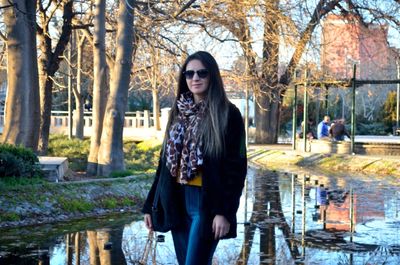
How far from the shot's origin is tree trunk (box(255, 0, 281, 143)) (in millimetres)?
21036

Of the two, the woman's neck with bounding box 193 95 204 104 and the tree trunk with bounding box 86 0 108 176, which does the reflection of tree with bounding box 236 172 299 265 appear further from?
the tree trunk with bounding box 86 0 108 176

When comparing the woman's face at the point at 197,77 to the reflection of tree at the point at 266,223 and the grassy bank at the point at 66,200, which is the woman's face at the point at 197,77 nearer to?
the reflection of tree at the point at 266,223

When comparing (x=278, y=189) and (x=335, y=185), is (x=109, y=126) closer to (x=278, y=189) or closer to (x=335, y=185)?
(x=278, y=189)

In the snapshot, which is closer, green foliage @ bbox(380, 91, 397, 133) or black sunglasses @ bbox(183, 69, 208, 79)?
black sunglasses @ bbox(183, 69, 208, 79)

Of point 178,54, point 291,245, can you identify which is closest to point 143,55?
point 178,54

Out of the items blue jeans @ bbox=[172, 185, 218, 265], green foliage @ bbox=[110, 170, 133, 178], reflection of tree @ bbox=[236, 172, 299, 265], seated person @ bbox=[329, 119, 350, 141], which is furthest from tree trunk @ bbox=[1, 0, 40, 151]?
seated person @ bbox=[329, 119, 350, 141]

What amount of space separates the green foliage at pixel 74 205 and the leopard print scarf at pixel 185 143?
792 cm

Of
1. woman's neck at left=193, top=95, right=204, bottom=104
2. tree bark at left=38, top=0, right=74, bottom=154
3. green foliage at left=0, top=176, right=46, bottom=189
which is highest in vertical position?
tree bark at left=38, top=0, right=74, bottom=154

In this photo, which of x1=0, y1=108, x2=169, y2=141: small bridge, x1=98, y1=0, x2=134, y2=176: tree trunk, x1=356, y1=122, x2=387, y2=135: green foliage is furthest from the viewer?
x1=356, y1=122, x2=387, y2=135: green foliage

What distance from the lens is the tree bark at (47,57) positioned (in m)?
22.2

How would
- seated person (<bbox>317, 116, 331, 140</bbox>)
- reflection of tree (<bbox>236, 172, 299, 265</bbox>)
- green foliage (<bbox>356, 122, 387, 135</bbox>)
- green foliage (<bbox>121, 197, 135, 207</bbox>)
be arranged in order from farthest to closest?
1. green foliage (<bbox>356, 122, 387, 135</bbox>)
2. seated person (<bbox>317, 116, 331, 140</bbox>)
3. green foliage (<bbox>121, 197, 135, 207</bbox>)
4. reflection of tree (<bbox>236, 172, 299, 265</bbox>)

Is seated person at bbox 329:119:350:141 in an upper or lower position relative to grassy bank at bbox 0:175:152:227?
upper

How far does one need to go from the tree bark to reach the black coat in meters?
18.0

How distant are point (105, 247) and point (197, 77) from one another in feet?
15.8
